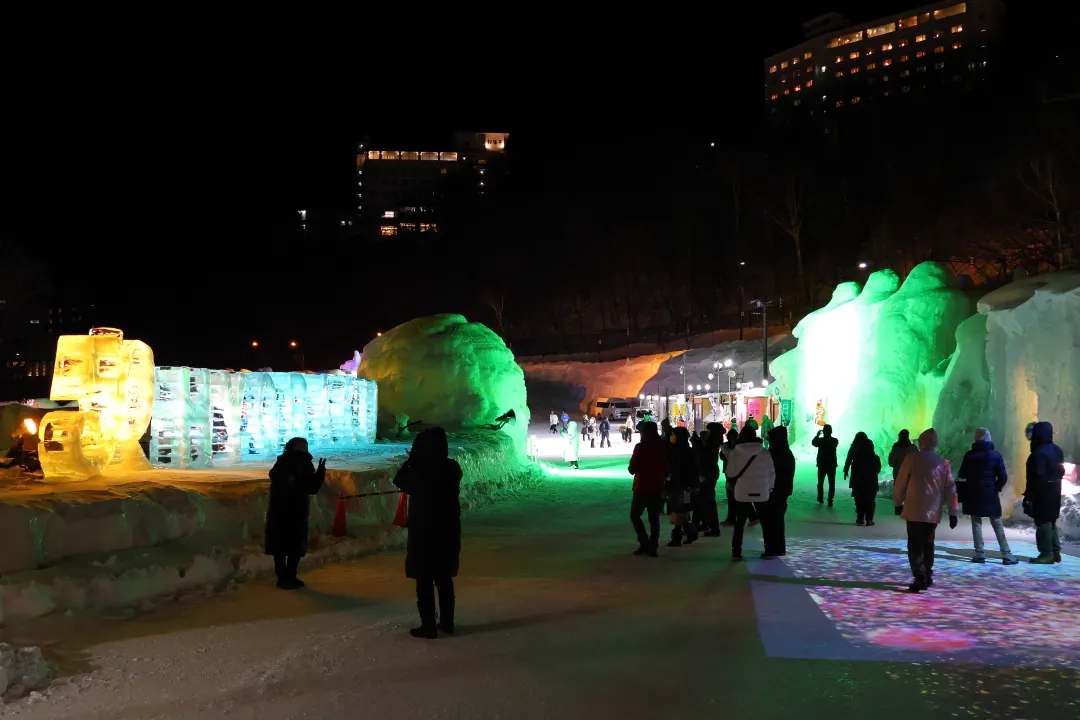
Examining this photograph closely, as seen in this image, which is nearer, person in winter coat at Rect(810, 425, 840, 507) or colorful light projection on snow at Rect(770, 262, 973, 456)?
person in winter coat at Rect(810, 425, 840, 507)

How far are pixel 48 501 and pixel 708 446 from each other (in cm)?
888

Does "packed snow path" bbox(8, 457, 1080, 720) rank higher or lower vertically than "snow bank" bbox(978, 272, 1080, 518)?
lower

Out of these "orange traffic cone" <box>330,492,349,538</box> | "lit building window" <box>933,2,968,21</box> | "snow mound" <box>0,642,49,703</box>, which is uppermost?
"lit building window" <box>933,2,968,21</box>

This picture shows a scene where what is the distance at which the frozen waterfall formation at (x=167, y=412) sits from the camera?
1201 centimetres

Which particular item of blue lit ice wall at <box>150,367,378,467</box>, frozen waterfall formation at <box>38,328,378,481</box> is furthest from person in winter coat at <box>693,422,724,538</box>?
blue lit ice wall at <box>150,367,378,467</box>

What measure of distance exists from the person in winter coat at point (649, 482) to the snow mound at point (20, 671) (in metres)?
6.54

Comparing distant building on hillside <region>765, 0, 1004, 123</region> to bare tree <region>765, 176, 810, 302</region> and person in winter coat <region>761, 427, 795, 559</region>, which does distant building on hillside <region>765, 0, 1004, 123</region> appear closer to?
bare tree <region>765, 176, 810, 302</region>

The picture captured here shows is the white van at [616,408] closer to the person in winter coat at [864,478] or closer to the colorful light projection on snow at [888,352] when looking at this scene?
the colorful light projection on snow at [888,352]

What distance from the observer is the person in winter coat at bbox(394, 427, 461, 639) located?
606 cm

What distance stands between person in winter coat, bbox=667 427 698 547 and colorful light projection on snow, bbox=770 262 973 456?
12.2 m

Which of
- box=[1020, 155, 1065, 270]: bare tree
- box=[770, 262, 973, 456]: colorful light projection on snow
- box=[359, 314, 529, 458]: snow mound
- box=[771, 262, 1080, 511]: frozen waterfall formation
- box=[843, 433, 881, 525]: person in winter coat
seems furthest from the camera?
box=[1020, 155, 1065, 270]: bare tree

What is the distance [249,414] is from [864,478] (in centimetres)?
1256

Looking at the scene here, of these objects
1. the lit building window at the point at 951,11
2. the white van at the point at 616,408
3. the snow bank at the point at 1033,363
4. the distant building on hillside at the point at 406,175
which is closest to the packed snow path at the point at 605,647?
the snow bank at the point at 1033,363

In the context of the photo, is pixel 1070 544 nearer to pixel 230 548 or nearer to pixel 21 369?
pixel 230 548
